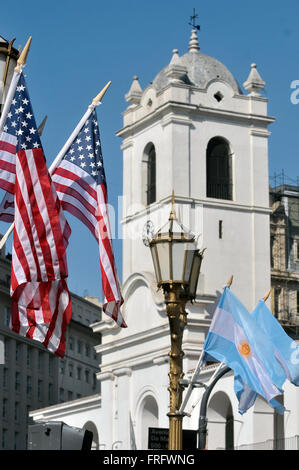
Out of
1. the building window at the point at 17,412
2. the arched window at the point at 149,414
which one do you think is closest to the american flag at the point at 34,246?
the arched window at the point at 149,414

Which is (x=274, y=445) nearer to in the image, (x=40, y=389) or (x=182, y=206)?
(x=182, y=206)

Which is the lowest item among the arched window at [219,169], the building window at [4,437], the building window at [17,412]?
the building window at [4,437]

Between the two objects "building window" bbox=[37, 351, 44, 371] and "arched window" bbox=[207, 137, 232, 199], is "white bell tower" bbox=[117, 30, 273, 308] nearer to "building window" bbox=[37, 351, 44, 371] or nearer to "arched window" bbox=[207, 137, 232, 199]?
"arched window" bbox=[207, 137, 232, 199]

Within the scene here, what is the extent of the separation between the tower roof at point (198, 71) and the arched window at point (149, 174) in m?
3.55

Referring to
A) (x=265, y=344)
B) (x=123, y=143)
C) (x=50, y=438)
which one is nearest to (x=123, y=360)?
(x=123, y=143)

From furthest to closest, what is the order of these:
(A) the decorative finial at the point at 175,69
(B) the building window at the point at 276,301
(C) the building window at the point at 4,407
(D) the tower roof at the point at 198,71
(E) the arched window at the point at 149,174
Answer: (C) the building window at the point at 4,407
(B) the building window at the point at 276,301
(E) the arched window at the point at 149,174
(D) the tower roof at the point at 198,71
(A) the decorative finial at the point at 175,69

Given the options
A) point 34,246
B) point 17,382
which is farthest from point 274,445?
point 17,382

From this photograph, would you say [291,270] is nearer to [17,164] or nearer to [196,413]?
[196,413]

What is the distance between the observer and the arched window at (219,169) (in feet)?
212

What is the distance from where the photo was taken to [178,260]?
1864cm

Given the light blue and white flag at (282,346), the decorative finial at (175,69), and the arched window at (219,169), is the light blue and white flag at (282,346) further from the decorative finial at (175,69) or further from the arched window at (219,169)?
the decorative finial at (175,69)

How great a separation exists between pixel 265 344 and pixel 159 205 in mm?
29352

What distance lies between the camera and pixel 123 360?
209 feet

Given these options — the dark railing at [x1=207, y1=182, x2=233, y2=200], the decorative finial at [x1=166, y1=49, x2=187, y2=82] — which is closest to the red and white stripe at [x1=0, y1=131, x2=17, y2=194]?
the decorative finial at [x1=166, y1=49, x2=187, y2=82]
